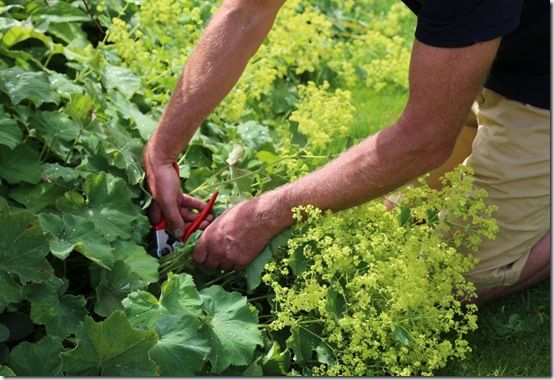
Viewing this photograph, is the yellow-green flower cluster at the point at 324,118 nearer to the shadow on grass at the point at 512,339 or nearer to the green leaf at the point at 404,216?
the green leaf at the point at 404,216

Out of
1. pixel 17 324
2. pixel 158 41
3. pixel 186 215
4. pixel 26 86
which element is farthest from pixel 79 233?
pixel 158 41

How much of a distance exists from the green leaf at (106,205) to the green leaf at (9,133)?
23 cm

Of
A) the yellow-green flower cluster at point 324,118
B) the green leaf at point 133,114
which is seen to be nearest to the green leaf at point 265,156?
the yellow-green flower cluster at point 324,118

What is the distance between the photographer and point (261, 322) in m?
3.06

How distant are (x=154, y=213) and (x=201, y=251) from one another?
305 mm

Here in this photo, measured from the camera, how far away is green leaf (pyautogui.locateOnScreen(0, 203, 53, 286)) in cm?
254

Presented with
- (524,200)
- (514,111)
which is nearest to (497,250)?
(524,200)

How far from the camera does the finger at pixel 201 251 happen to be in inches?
117

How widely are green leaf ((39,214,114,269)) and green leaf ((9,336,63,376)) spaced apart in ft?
0.96

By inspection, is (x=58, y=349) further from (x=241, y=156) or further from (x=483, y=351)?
(x=483, y=351)

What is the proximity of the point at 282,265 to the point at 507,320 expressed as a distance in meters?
0.98

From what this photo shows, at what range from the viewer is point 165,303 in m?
2.69

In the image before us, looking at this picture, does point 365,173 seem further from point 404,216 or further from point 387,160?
point 404,216

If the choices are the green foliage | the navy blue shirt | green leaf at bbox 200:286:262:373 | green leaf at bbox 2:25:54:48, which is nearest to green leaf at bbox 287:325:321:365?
the green foliage
